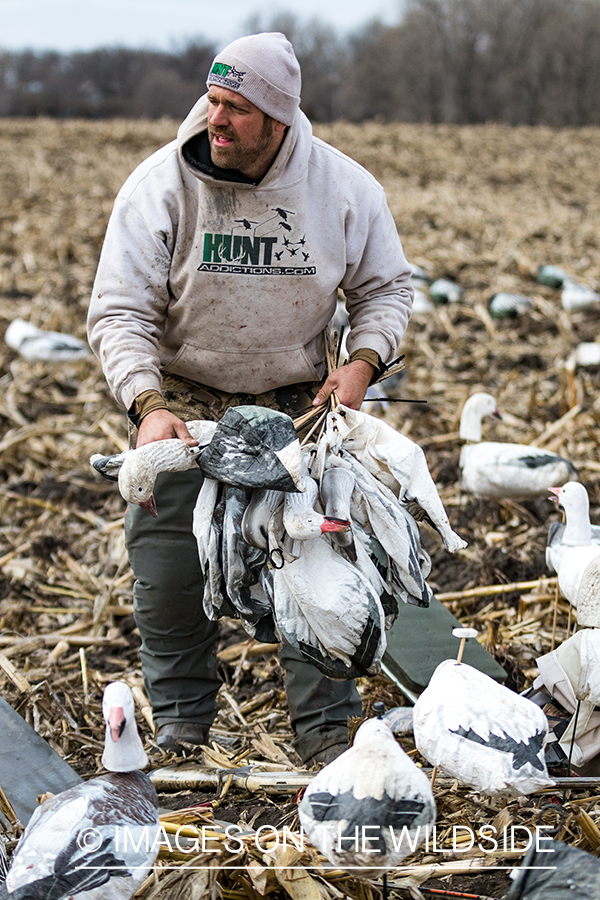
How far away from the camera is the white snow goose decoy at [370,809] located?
218 centimetres

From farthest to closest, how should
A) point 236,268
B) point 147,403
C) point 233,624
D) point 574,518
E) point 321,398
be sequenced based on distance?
point 233,624 → point 574,518 → point 236,268 → point 321,398 → point 147,403

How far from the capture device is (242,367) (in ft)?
11.6

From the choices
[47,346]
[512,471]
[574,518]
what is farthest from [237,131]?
[47,346]

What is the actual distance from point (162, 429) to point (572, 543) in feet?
5.98

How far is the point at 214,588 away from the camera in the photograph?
2729mm

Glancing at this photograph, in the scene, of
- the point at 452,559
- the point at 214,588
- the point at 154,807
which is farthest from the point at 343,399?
the point at 452,559

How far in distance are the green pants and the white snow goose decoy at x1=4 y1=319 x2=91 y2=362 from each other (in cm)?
453

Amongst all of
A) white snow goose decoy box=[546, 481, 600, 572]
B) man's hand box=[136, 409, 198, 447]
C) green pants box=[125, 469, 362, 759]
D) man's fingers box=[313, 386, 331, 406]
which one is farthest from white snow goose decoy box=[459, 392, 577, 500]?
man's hand box=[136, 409, 198, 447]

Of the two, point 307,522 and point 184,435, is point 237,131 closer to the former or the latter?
point 184,435

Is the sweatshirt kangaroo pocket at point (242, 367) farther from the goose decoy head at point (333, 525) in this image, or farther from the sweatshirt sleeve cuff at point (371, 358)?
the goose decoy head at point (333, 525)

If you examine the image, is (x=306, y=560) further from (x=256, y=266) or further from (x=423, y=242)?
(x=423, y=242)

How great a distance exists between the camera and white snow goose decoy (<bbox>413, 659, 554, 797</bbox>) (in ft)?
8.05

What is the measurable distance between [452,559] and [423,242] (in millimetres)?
7707

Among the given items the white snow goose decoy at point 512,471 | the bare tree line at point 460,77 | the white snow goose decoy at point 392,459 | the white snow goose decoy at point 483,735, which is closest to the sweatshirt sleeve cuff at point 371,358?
the white snow goose decoy at point 392,459
